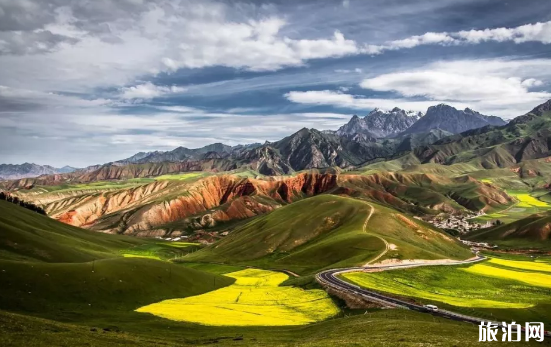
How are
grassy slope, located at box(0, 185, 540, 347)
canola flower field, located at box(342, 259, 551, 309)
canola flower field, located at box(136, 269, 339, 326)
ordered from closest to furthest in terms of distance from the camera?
grassy slope, located at box(0, 185, 540, 347), canola flower field, located at box(136, 269, 339, 326), canola flower field, located at box(342, 259, 551, 309)

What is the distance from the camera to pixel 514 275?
153 m

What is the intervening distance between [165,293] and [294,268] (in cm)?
7982

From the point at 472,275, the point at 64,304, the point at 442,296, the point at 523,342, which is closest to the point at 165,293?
the point at 64,304

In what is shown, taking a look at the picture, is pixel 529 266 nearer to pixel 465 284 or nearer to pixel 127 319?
pixel 465 284

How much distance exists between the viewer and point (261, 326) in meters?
73.6

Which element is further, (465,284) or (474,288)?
(465,284)

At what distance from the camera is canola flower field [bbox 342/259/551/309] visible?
107 meters

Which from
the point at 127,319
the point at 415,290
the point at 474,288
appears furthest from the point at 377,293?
the point at 127,319

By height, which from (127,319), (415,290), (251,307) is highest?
(127,319)

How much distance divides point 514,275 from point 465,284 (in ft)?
112

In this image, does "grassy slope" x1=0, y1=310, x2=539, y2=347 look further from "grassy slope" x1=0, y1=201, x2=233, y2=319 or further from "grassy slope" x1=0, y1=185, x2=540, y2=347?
"grassy slope" x1=0, y1=201, x2=233, y2=319

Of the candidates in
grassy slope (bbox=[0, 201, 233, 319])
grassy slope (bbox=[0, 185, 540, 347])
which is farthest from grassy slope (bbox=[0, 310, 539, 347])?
grassy slope (bbox=[0, 201, 233, 319])

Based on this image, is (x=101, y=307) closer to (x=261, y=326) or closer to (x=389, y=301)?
(x=261, y=326)

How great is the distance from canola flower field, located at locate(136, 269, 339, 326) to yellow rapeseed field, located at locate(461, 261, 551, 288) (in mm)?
82098
